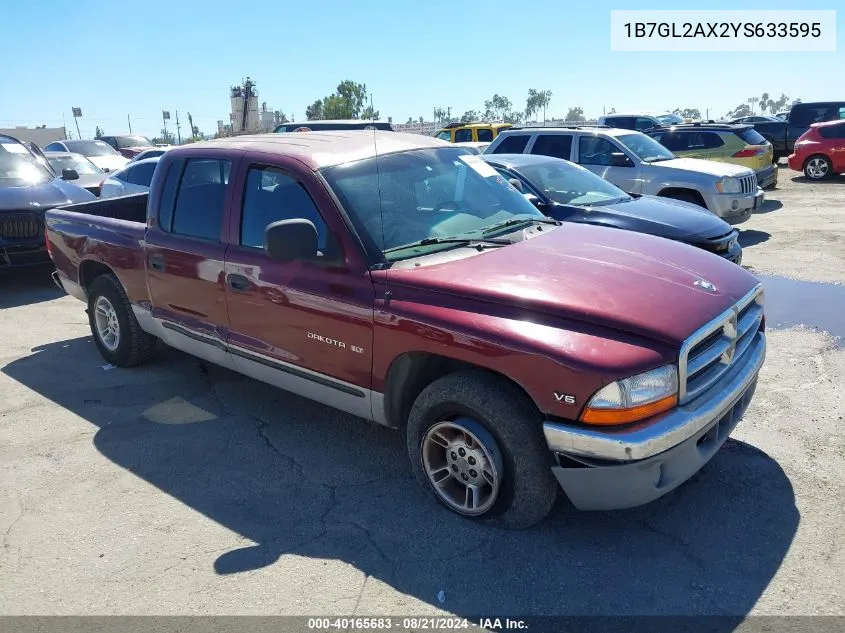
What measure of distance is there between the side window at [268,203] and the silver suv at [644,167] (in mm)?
7404

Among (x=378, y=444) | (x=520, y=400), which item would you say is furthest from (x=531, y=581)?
(x=378, y=444)

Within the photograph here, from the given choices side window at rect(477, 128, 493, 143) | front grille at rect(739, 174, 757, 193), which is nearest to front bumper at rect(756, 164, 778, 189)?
front grille at rect(739, 174, 757, 193)

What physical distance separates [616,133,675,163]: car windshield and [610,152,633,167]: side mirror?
0.90 ft

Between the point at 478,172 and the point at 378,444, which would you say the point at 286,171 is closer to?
the point at 478,172

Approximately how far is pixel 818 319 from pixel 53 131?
176 ft

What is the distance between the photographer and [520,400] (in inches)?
127

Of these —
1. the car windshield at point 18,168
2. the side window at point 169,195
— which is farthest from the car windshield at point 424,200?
the car windshield at point 18,168

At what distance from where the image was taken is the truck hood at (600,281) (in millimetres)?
3139

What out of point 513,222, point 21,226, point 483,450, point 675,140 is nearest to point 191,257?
point 513,222

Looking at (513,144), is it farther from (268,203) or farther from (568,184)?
(268,203)

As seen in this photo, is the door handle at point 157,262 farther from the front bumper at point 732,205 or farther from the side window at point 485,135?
the side window at point 485,135

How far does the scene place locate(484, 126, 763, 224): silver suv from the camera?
10469 millimetres

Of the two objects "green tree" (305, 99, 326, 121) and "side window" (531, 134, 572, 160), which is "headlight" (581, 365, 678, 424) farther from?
"green tree" (305, 99, 326, 121)

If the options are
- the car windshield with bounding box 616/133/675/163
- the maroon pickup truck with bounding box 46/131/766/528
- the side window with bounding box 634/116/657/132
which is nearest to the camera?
the maroon pickup truck with bounding box 46/131/766/528
